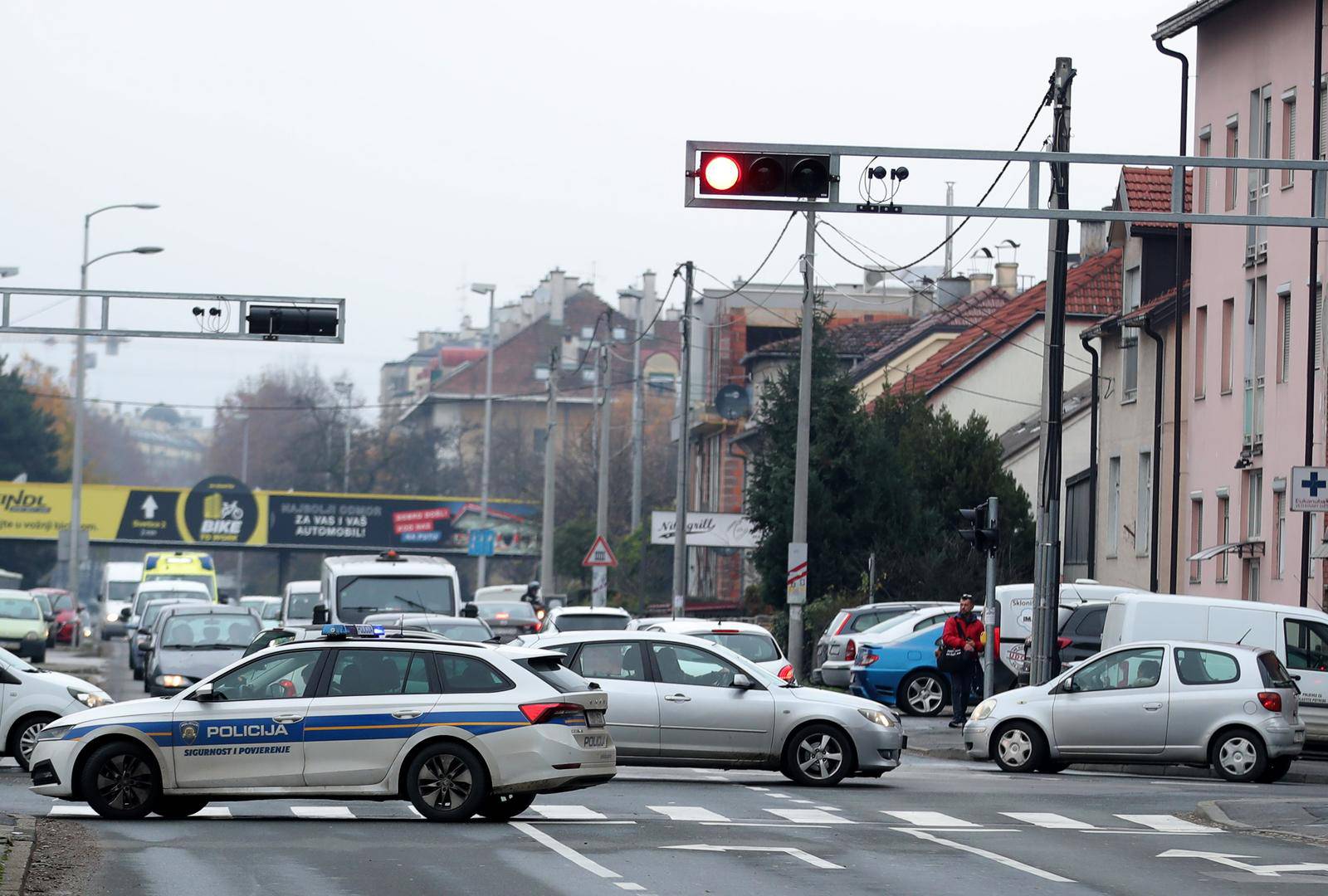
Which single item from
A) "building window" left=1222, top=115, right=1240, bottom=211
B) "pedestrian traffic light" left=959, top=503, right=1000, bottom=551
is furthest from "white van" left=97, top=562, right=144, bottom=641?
"pedestrian traffic light" left=959, top=503, right=1000, bottom=551

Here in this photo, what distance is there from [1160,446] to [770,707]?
2305cm

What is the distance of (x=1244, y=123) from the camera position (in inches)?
1469

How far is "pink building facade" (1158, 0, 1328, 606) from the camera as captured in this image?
34.7 m

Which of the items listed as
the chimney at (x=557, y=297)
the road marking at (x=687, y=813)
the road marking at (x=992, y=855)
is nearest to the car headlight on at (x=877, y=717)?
the road marking at (x=687, y=813)

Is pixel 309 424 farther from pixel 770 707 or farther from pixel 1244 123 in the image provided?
pixel 770 707

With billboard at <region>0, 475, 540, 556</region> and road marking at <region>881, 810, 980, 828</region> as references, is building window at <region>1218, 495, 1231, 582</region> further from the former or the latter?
billboard at <region>0, 475, 540, 556</region>

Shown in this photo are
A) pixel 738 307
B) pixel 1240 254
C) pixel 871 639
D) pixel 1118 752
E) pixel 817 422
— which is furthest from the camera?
pixel 738 307

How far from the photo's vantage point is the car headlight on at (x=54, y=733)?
624 inches

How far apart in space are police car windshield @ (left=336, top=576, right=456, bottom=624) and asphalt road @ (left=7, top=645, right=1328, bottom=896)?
1440 centimetres

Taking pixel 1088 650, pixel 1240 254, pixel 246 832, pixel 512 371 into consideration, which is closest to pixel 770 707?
pixel 246 832

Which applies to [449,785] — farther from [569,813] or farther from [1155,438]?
[1155,438]

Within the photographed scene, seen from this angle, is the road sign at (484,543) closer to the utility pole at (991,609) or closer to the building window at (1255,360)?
the building window at (1255,360)

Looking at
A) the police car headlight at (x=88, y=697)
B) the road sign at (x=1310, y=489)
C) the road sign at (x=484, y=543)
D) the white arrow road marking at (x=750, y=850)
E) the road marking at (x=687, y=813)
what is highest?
the road sign at (x=1310, y=489)

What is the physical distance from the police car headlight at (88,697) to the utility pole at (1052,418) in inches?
433
